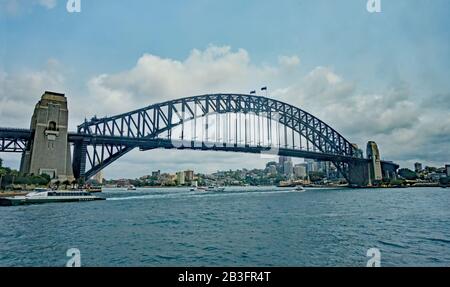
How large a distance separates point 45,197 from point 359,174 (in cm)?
4702

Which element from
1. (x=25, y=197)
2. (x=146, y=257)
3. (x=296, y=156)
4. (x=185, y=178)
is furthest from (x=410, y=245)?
(x=185, y=178)

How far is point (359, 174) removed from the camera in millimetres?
51031

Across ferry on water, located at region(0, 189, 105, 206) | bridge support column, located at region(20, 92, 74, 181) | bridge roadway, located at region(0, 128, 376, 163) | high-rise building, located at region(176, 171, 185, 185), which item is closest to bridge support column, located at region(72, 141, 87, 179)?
bridge roadway, located at region(0, 128, 376, 163)

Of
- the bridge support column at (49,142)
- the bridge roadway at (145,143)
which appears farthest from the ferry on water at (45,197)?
the bridge roadway at (145,143)

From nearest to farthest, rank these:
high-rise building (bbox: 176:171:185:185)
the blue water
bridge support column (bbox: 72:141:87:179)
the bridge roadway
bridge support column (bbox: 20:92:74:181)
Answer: the blue water < bridge support column (bbox: 20:92:74:181) < the bridge roadway < bridge support column (bbox: 72:141:87:179) < high-rise building (bbox: 176:171:185:185)

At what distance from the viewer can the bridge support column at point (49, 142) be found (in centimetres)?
2456

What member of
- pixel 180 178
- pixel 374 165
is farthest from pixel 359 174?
pixel 180 178

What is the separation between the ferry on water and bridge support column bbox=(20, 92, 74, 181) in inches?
198

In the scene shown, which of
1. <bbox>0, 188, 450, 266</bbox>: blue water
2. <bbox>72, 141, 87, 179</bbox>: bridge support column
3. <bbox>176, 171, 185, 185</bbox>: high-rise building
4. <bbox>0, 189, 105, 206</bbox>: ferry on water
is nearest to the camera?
<bbox>0, 188, 450, 266</bbox>: blue water

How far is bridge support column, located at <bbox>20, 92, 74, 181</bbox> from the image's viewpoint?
24.6 metres

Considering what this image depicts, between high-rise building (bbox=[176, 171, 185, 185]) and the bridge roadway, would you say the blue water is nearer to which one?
the bridge roadway

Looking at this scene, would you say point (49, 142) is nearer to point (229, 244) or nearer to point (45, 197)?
point (45, 197)

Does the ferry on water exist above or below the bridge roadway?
below
